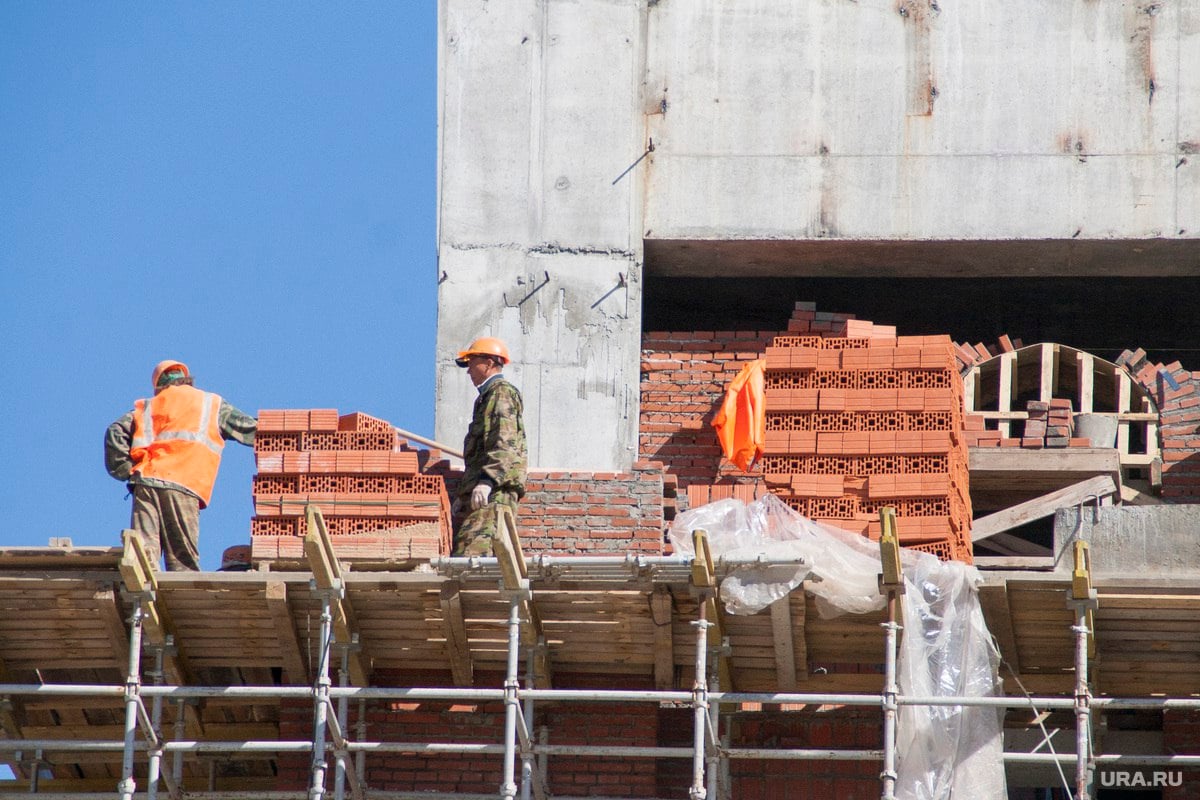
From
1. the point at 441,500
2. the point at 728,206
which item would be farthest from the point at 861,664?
the point at 728,206

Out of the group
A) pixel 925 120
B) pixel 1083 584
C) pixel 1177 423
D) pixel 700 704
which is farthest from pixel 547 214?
pixel 1083 584

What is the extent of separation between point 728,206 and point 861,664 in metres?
4.27

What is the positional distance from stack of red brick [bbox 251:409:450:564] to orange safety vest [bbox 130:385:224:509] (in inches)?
16.7

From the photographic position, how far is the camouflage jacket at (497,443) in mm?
14461

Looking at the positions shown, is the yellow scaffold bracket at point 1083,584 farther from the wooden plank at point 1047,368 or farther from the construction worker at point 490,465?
the wooden plank at point 1047,368

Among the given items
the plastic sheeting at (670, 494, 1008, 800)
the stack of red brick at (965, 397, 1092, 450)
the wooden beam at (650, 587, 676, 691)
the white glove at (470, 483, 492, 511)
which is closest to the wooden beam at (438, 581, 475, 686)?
the white glove at (470, 483, 492, 511)

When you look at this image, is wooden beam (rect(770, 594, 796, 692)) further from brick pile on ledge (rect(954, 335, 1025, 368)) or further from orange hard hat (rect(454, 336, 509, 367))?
brick pile on ledge (rect(954, 335, 1025, 368))

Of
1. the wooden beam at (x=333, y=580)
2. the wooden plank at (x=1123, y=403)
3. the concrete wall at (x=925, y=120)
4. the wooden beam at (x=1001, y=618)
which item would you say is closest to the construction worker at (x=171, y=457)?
the wooden beam at (x=333, y=580)

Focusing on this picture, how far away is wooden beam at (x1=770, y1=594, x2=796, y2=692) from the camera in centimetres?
1346

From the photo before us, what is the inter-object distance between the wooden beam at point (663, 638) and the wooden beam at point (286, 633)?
224 centimetres

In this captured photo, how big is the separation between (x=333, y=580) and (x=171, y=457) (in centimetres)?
211

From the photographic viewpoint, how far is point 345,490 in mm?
15352

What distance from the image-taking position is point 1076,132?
17.2m

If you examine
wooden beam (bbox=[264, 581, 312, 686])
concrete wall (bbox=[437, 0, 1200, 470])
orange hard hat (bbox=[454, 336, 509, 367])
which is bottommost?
wooden beam (bbox=[264, 581, 312, 686])
